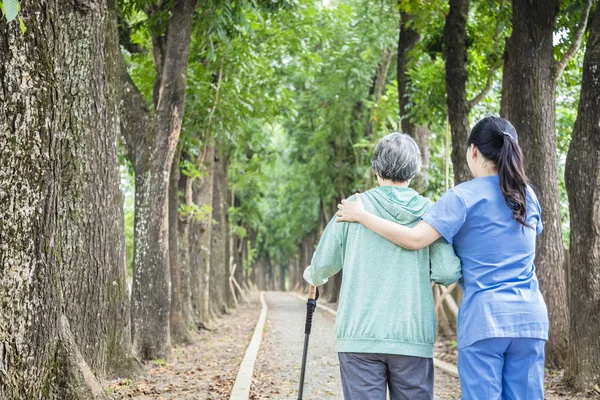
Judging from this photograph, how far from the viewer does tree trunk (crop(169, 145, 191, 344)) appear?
12.1 metres

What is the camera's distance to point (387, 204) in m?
3.60

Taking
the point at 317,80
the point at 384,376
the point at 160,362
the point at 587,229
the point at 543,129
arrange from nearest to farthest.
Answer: the point at 384,376 < the point at 587,229 < the point at 543,129 < the point at 160,362 < the point at 317,80

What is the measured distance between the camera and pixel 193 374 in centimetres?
909

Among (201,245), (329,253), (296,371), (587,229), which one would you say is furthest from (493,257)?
(201,245)

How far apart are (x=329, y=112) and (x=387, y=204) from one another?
69.9ft

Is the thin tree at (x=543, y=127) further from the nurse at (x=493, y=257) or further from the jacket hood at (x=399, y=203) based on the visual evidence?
the jacket hood at (x=399, y=203)

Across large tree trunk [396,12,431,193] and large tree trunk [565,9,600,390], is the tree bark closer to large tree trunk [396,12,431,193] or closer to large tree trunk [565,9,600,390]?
large tree trunk [396,12,431,193]

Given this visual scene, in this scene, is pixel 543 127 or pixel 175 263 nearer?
pixel 543 127

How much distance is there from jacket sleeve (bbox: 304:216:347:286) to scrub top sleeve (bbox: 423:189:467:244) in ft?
1.67

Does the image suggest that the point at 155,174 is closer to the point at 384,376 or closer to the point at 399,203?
the point at 399,203

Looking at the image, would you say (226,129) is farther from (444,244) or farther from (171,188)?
(444,244)

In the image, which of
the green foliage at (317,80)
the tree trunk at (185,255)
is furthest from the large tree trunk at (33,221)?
the tree trunk at (185,255)

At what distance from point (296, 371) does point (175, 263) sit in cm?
350

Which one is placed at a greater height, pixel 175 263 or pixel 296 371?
pixel 175 263
